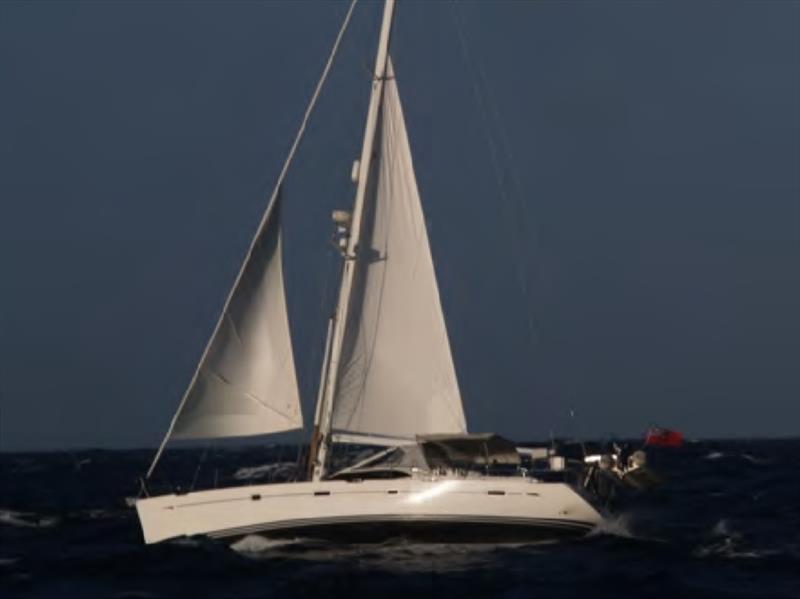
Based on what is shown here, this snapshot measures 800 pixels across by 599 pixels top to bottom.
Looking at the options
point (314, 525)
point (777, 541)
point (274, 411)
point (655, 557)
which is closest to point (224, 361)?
point (274, 411)

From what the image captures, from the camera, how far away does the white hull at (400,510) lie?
30031 mm

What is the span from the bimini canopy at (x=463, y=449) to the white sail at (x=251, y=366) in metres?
2.84

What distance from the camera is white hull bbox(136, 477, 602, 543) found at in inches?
1182

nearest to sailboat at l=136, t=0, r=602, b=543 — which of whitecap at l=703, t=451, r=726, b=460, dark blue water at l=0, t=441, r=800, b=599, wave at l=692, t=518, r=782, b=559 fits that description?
dark blue water at l=0, t=441, r=800, b=599

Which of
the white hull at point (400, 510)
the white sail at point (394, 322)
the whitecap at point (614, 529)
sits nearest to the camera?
the white hull at point (400, 510)

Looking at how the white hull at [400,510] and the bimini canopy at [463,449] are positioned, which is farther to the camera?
the bimini canopy at [463,449]

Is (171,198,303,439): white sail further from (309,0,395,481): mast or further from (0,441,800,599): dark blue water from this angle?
(0,441,800,599): dark blue water

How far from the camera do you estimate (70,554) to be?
33.6m

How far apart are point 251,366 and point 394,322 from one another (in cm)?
344

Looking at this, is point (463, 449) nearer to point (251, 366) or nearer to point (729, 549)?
point (251, 366)

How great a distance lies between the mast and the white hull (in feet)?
7.70

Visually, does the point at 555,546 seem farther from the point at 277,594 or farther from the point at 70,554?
the point at 70,554

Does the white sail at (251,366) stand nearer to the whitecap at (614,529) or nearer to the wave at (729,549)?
the whitecap at (614,529)

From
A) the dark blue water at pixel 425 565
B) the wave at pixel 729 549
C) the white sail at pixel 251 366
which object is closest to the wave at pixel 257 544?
the dark blue water at pixel 425 565
